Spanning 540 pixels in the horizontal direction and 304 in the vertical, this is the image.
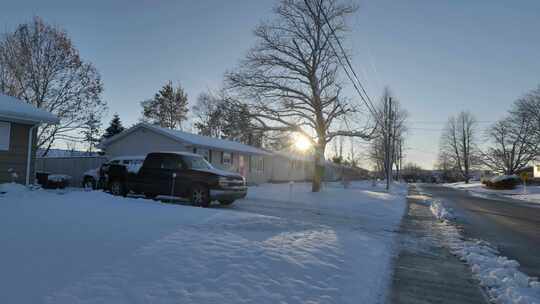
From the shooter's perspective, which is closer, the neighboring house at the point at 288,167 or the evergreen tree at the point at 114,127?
the neighboring house at the point at 288,167

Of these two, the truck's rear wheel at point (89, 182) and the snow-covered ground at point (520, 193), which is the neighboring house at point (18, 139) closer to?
the truck's rear wheel at point (89, 182)

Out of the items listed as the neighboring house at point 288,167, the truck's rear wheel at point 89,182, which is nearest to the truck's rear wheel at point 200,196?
the truck's rear wheel at point 89,182

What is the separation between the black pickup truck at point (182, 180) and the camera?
10.5 meters

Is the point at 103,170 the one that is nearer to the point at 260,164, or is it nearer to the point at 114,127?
the point at 260,164

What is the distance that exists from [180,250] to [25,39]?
26611 millimetres

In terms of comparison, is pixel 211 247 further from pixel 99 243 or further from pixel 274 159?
Answer: pixel 274 159

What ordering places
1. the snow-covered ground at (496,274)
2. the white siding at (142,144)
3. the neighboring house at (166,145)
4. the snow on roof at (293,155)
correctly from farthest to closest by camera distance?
the snow on roof at (293,155) → the white siding at (142,144) → the neighboring house at (166,145) → the snow-covered ground at (496,274)

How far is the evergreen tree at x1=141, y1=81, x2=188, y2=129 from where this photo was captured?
142ft

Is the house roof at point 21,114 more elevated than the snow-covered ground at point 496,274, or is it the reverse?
the house roof at point 21,114

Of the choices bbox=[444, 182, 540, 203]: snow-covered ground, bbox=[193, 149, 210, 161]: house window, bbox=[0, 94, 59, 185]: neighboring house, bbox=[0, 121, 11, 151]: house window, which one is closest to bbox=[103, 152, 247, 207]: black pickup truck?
bbox=[0, 94, 59, 185]: neighboring house

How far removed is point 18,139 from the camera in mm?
11555

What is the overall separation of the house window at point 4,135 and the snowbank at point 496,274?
14.4 metres

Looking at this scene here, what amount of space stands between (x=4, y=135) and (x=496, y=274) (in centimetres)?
1475

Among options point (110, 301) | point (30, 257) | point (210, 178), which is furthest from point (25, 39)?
point (110, 301)
